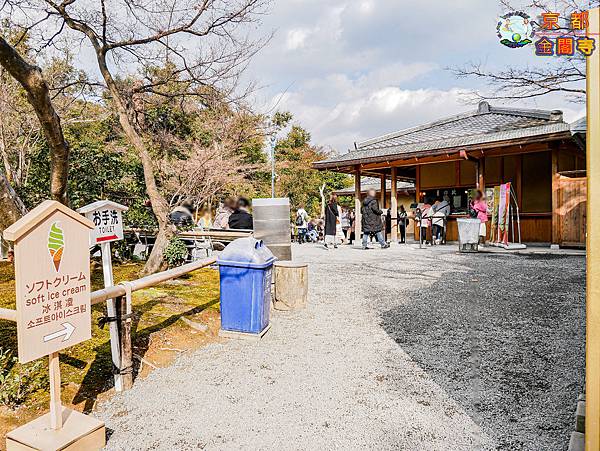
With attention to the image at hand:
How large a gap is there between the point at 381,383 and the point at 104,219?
2504 millimetres

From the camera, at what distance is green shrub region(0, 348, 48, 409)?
8.90 ft

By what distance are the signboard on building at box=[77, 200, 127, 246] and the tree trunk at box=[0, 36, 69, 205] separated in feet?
6.12

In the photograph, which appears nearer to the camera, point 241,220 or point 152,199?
point 152,199

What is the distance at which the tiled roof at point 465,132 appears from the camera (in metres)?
11.3

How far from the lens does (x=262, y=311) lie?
167 inches

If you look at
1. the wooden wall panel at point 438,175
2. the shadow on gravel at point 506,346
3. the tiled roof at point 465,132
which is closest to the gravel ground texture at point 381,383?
the shadow on gravel at point 506,346

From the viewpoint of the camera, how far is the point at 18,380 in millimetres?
2750

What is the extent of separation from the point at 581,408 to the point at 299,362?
2081 mm

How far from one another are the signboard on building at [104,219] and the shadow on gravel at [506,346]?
2.80 meters

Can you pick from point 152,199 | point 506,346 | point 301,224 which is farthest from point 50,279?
point 301,224

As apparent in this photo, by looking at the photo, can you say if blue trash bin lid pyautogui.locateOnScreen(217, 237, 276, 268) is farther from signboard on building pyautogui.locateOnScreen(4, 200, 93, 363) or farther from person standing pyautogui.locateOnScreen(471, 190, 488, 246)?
person standing pyautogui.locateOnScreen(471, 190, 488, 246)

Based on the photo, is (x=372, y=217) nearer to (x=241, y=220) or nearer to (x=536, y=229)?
(x=241, y=220)

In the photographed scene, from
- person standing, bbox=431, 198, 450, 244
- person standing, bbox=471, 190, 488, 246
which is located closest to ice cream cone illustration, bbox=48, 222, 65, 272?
person standing, bbox=471, 190, 488, 246

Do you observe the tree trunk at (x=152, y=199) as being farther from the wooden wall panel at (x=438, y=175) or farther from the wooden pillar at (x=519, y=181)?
the wooden pillar at (x=519, y=181)
